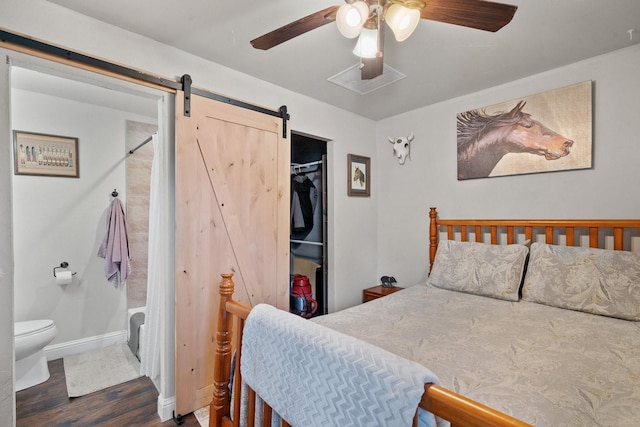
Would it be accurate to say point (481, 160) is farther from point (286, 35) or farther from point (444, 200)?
point (286, 35)

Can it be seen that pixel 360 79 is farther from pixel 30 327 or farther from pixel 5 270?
pixel 30 327

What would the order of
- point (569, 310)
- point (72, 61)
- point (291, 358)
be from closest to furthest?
point (291, 358), point (72, 61), point (569, 310)

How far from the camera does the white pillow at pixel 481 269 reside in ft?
6.87

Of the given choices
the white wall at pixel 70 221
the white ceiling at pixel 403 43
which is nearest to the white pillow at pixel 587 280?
Result: the white ceiling at pixel 403 43

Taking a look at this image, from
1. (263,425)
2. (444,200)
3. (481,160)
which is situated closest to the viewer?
(263,425)

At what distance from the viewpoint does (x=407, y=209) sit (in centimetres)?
316

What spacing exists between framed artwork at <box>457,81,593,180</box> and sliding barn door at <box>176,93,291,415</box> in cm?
169

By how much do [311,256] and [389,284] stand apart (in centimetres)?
133

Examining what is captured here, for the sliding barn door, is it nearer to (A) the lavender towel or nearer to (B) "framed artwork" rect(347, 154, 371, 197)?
(B) "framed artwork" rect(347, 154, 371, 197)

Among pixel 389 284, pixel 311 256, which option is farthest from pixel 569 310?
pixel 311 256

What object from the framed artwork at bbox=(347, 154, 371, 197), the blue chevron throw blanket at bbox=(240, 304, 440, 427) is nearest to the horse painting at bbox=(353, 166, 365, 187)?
the framed artwork at bbox=(347, 154, 371, 197)

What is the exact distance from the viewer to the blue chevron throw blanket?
69cm

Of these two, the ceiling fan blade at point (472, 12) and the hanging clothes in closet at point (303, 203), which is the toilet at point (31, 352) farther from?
the ceiling fan blade at point (472, 12)

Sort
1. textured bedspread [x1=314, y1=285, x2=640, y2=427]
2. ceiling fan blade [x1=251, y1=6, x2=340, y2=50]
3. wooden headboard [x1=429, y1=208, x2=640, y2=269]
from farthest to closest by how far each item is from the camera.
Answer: wooden headboard [x1=429, y1=208, x2=640, y2=269] < ceiling fan blade [x1=251, y1=6, x2=340, y2=50] < textured bedspread [x1=314, y1=285, x2=640, y2=427]
